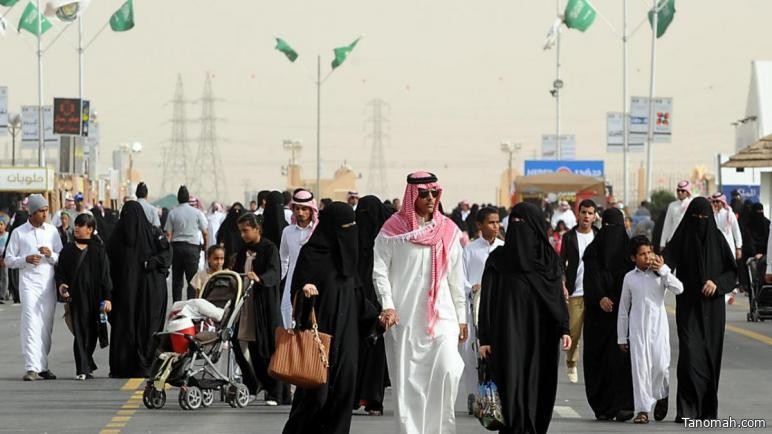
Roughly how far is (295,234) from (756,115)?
40.0 meters

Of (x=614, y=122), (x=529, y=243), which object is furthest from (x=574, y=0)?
(x=529, y=243)

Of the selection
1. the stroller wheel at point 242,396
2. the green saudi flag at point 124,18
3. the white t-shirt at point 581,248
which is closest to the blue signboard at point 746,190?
the green saudi flag at point 124,18

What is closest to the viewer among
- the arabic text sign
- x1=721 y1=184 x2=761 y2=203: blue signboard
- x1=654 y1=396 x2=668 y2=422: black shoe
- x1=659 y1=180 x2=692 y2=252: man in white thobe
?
x1=654 y1=396 x2=668 y2=422: black shoe

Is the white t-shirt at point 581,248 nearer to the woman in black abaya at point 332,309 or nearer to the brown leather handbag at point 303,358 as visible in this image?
the woman in black abaya at point 332,309

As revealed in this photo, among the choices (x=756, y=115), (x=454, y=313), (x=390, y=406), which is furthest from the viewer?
(x=756, y=115)

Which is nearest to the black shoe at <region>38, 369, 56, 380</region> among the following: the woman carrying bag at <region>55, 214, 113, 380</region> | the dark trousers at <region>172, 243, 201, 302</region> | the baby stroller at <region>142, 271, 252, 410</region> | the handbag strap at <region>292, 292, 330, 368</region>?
the woman carrying bag at <region>55, 214, 113, 380</region>

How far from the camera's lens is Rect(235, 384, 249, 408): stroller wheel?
1416 centimetres

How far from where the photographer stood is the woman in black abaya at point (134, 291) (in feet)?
55.6

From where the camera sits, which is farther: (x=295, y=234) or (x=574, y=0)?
(x=574, y=0)

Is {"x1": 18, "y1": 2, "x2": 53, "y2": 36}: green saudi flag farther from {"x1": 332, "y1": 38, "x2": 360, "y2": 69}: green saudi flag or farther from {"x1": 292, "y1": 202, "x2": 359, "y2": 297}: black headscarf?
{"x1": 292, "y1": 202, "x2": 359, "y2": 297}: black headscarf

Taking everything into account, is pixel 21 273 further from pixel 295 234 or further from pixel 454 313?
pixel 454 313

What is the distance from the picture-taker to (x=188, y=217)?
24.0 meters

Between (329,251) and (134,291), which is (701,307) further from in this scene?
(134,291)

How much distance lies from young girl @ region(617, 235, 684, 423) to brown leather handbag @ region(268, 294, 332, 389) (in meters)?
2.86
